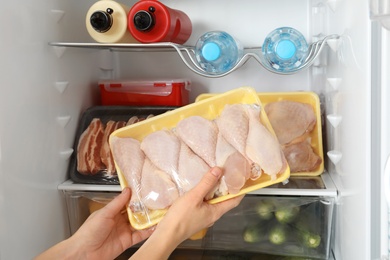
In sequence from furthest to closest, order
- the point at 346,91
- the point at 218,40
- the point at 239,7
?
1. the point at 239,7
2. the point at 218,40
3. the point at 346,91

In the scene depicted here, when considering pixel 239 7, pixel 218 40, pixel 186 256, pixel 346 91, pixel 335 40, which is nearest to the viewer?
pixel 346 91

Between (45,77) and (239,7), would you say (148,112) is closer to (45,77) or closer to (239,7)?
(45,77)

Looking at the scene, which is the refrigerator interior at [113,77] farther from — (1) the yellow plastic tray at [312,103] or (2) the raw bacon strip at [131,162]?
(2) the raw bacon strip at [131,162]

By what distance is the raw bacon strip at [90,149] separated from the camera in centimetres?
131

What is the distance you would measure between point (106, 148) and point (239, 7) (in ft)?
1.96

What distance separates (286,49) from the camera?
46.5 inches

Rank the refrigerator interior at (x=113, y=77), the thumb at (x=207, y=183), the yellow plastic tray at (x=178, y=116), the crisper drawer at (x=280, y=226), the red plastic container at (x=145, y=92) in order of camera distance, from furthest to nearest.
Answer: the red plastic container at (x=145, y=92) → the crisper drawer at (x=280, y=226) → the yellow plastic tray at (x=178, y=116) → the thumb at (x=207, y=183) → the refrigerator interior at (x=113, y=77)

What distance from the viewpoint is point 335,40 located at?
1.12 metres

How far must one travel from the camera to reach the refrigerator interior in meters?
0.93

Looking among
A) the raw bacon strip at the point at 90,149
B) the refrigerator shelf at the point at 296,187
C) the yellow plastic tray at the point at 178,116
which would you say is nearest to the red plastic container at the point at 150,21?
the yellow plastic tray at the point at 178,116

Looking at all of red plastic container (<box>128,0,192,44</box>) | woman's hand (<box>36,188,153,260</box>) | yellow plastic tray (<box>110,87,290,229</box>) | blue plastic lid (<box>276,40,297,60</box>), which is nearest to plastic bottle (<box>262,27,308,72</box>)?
blue plastic lid (<box>276,40,297,60</box>)

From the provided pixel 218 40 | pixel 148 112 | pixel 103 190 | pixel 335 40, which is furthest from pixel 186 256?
pixel 335 40

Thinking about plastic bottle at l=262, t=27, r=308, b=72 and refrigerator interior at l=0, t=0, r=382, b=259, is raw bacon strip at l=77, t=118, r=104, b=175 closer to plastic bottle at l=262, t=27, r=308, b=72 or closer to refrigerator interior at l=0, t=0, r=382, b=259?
refrigerator interior at l=0, t=0, r=382, b=259

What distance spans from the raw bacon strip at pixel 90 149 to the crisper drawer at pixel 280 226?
0.37 meters
